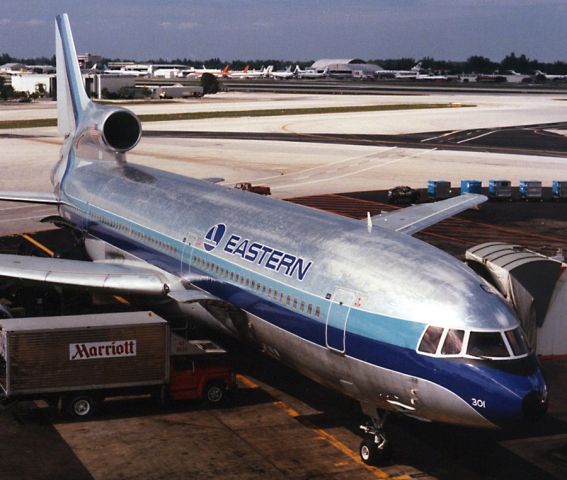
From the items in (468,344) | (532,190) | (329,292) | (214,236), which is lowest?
(532,190)

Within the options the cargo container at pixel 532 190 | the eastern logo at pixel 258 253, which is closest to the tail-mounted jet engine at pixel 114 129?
the eastern logo at pixel 258 253

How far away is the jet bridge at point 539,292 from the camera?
84.3 ft

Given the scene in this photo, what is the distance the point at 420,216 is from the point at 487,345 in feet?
59.7

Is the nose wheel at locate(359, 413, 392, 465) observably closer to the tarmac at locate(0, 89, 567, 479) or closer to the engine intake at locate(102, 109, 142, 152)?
the tarmac at locate(0, 89, 567, 479)

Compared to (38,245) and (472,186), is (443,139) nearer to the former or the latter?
(472,186)

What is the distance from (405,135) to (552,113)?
5293cm

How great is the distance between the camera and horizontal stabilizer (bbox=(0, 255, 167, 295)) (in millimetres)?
27312

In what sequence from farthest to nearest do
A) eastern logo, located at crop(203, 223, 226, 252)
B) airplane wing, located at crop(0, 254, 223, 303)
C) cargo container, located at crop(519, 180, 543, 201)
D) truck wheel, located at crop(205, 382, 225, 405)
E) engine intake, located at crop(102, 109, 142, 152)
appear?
cargo container, located at crop(519, 180, 543, 201)
engine intake, located at crop(102, 109, 142, 152)
airplane wing, located at crop(0, 254, 223, 303)
eastern logo, located at crop(203, 223, 226, 252)
truck wheel, located at crop(205, 382, 225, 405)

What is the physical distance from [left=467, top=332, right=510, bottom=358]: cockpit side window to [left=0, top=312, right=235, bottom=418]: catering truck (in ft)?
27.1

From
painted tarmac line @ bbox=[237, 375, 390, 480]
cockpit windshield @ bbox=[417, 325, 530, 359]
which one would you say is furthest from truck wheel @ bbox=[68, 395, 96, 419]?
cockpit windshield @ bbox=[417, 325, 530, 359]

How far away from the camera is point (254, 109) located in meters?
144

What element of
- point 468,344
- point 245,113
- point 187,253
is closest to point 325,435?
point 468,344

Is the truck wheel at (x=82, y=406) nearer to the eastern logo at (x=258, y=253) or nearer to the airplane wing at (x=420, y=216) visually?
the eastern logo at (x=258, y=253)

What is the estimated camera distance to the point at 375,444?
65.9ft
